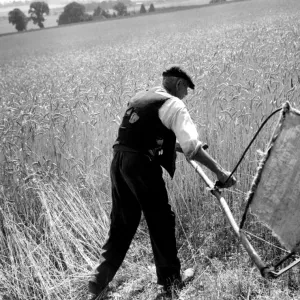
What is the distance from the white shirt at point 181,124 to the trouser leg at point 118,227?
499 millimetres

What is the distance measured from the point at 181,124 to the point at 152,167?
0.39 m

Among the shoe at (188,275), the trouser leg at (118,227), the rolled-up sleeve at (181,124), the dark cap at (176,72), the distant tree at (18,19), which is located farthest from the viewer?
the distant tree at (18,19)

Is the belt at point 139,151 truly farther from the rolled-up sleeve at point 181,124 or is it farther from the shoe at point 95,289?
the shoe at point 95,289

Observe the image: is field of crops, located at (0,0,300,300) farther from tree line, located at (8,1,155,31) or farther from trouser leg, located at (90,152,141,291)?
tree line, located at (8,1,155,31)

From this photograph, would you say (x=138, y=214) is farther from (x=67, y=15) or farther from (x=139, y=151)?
(x=67, y=15)

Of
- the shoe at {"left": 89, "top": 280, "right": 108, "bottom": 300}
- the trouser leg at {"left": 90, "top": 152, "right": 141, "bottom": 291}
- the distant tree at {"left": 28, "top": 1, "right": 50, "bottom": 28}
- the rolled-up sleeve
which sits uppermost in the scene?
the distant tree at {"left": 28, "top": 1, "right": 50, "bottom": 28}

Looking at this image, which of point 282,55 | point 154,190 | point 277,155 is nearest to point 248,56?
point 282,55

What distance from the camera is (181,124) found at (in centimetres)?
210

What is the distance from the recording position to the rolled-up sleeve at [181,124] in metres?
2.06

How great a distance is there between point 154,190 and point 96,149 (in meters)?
1.44

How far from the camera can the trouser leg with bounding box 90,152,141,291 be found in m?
2.50

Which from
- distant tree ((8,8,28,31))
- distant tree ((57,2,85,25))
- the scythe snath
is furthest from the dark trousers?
distant tree ((8,8,28,31))

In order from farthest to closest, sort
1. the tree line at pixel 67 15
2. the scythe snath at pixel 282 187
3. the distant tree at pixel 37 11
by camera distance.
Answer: the distant tree at pixel 37 11, the tree line at pixel 67 15, the scythe snath at pixel 282 187

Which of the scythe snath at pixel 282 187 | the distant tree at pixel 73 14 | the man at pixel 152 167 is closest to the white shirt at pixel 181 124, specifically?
the man at pixel 152 167
